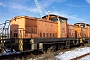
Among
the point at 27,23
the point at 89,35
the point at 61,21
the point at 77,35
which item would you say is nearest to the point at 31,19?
the point at 27,23

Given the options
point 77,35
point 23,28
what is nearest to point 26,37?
point 23,28

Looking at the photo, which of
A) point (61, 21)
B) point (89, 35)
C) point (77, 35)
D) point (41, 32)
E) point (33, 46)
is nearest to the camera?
point (33, 46)

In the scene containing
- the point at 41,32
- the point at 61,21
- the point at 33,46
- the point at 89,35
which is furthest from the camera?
the point at 89,35

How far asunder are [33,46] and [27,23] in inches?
73.5

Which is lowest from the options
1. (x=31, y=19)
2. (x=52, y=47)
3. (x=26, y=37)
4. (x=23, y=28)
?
(x=52, y=47)

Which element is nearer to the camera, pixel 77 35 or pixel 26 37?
pixel 26 37

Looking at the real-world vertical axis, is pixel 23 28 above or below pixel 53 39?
above

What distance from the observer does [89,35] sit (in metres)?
22.8

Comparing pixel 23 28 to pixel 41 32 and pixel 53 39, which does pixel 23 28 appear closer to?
pixel 41 32

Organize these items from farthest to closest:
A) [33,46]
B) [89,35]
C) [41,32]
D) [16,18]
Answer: [89,35]
[41,32]
[16,18]
[33,46]

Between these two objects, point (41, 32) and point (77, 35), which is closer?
point (41, 32)

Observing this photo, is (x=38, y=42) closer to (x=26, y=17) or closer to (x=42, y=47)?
(x=42, y=47)

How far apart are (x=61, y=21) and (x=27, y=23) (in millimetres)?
4710

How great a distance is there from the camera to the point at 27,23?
34.2 ft
